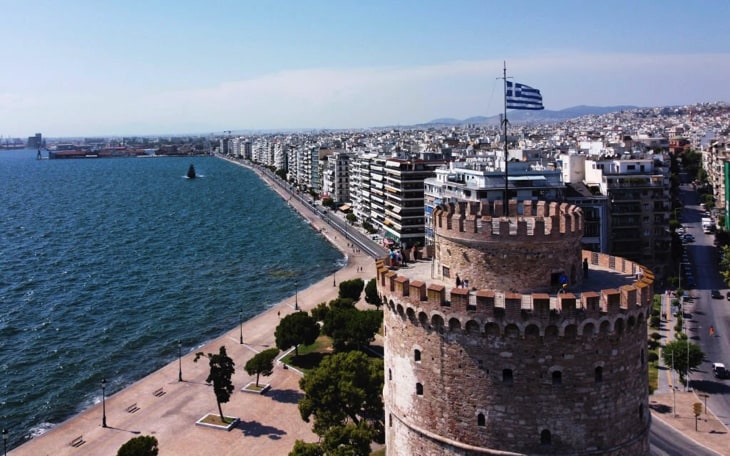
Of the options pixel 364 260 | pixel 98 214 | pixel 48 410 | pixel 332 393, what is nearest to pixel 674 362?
pixel 332 393

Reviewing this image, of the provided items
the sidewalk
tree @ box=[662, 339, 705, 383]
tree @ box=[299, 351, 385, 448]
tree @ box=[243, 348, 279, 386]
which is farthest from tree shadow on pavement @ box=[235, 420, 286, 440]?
tree @ box=[662, 339, 705, 383]

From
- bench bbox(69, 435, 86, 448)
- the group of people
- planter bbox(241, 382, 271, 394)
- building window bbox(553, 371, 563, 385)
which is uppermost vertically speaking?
the group of people

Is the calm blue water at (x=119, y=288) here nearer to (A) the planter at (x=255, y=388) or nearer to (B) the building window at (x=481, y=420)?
(A) the planter at (x=255, y=388)

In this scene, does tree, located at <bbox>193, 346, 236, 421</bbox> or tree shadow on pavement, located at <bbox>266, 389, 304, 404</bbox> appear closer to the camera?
tree, located at <bbox>193, 346, 236, 421</bbox>

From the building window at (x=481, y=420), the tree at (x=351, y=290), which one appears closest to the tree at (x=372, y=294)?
the tree at (x=351, y=290)

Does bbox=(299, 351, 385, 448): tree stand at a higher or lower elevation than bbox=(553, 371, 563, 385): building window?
lower

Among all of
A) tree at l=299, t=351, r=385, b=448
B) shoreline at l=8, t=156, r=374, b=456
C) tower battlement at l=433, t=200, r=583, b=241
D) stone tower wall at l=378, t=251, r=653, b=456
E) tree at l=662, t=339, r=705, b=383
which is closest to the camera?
stone tower wall at l=378, t=251, r=653, b=456

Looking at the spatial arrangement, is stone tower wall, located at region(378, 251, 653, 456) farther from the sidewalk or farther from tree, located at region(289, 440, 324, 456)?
the sidewalk
